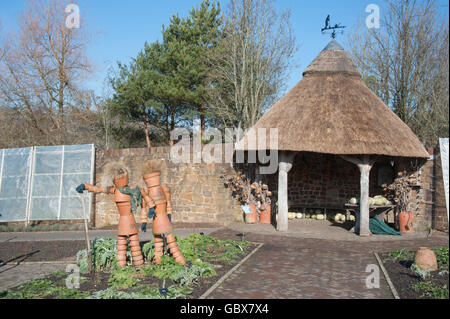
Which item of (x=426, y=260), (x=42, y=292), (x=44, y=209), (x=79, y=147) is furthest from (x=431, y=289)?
(x=44, y=209)

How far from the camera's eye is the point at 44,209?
1313 centimetres

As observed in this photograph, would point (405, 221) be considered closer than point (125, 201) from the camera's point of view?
No

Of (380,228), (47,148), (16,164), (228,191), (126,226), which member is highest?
(47,148)

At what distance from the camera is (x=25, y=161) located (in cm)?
1355

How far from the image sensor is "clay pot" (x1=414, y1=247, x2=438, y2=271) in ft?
21.1

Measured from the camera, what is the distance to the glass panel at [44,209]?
13.1 metres

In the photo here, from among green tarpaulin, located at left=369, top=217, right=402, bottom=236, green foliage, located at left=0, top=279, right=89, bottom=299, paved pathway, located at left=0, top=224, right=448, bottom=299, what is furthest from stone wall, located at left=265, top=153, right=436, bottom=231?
green foliage, located at left=0, top=279, right=89, bottom=299

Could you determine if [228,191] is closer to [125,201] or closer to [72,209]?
[72,209]

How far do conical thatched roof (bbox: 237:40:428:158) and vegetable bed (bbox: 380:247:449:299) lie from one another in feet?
9.64

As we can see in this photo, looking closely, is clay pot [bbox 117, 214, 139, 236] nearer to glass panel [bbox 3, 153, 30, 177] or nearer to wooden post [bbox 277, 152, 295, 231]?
wooden post [bbox 277, 152, 295, 231]

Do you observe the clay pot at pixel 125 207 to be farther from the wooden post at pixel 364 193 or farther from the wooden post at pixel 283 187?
the wooden post at pixel 364 193

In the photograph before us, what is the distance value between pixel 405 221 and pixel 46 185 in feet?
37.0

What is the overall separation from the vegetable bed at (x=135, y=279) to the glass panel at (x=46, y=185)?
7.00 metres
